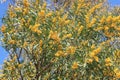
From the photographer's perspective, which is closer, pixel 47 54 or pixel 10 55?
pixel 47 54

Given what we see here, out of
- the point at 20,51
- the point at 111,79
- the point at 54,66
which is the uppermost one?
the point at 20,51

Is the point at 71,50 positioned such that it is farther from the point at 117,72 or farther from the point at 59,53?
the point at 117,72

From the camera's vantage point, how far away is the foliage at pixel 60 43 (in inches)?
265

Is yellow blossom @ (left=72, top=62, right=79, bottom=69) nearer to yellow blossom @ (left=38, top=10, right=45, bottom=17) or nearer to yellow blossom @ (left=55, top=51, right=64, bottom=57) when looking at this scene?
yellow blossom @ (left=55, top=51, right=64, bottom=57)

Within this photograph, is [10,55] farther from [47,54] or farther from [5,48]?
[47,54]

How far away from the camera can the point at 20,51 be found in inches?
287

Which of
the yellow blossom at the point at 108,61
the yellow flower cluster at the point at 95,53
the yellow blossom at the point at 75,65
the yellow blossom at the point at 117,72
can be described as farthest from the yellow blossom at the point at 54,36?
the yellow blossom at the point at 117,72

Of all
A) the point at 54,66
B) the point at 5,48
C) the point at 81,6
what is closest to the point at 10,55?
the point at 5,48

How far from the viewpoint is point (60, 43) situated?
673cm

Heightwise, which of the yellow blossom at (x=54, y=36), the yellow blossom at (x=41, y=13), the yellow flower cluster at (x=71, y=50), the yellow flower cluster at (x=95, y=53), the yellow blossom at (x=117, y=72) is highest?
the yellow blossom at (x=41, y=13)

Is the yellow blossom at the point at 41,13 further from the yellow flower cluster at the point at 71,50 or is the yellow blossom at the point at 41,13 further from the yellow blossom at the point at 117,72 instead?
the yellow blossom at the point at 117,72

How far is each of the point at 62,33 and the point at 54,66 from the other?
0.70 meters

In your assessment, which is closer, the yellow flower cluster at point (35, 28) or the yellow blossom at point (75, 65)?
the yellow blossom at point (75, 65)

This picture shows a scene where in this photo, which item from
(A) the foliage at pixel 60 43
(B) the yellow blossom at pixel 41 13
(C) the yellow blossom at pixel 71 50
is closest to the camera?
(C) the yellow blossom at pixel 71 50
